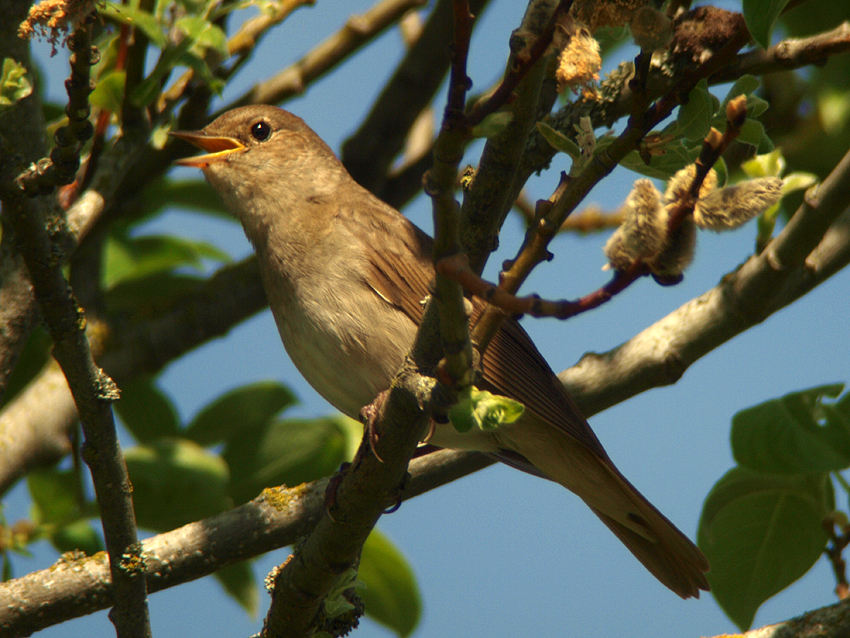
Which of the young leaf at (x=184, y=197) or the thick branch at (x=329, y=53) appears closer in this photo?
the thick branch at (x=329, y=53)

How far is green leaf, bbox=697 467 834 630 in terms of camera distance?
3.11m

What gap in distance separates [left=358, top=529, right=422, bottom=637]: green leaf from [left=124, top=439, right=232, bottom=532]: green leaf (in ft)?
2.52

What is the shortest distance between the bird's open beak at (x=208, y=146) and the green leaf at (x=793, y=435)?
103 inches

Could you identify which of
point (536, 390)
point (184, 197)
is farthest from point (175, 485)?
point (184, 197)

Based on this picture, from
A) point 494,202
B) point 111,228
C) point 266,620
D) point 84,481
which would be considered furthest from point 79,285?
point 494,202

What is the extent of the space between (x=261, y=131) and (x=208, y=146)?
0.27 meters

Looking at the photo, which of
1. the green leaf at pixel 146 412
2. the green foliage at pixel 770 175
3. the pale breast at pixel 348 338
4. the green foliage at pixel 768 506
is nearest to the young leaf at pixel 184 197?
the green leaf at pixel 146 412

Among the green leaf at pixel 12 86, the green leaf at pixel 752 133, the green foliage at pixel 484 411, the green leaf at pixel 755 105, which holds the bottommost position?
the green foliage at pixel 484 411

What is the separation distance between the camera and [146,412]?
4.37 m

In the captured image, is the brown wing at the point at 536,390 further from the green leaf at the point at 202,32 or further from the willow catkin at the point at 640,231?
the willow catkin at the point at 640,231

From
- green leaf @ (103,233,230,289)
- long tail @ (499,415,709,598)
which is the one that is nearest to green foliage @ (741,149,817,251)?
long tail @ (499,415,709,598)

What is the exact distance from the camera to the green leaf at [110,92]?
3.27 m

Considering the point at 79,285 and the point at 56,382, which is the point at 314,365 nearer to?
the point at 56,382

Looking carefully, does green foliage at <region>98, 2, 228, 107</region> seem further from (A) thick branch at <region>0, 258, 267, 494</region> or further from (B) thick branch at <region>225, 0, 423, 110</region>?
(A) thick branch at <region>0, 258, 267, 494</region>
